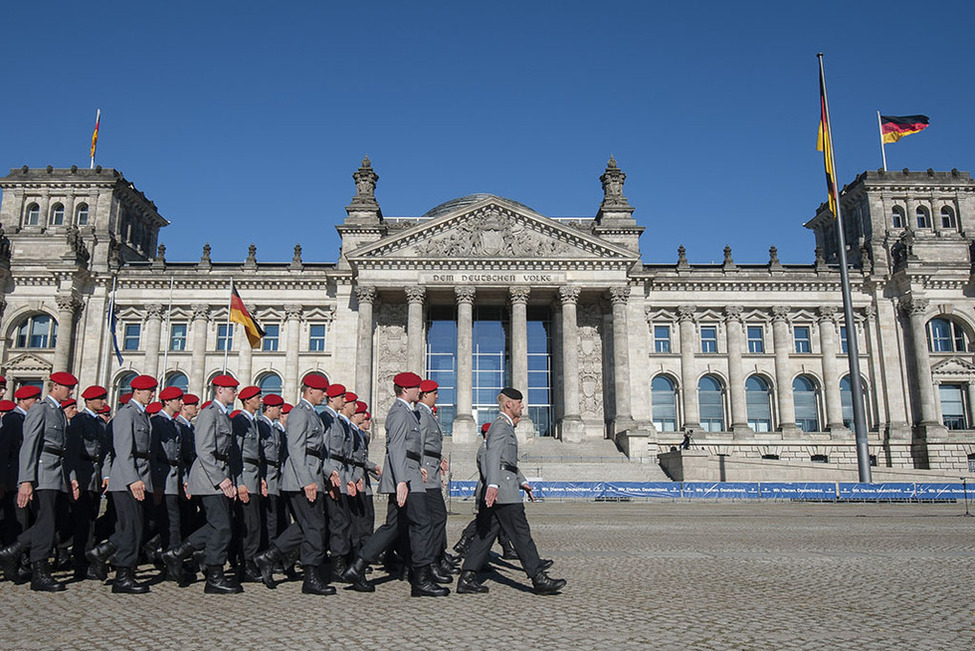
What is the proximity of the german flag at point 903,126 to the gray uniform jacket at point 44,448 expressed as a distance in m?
37.8

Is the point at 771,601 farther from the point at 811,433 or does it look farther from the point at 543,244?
the point at 811,433

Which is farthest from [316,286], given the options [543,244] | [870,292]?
[870,292]

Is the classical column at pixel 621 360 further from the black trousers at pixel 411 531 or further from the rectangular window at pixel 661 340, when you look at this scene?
the black trousers at pixel 411 531

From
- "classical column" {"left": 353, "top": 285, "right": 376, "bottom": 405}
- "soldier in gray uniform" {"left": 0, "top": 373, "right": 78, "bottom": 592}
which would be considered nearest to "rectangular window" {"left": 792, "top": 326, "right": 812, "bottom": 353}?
"classical column" {"left": 353, "top": 285, "right": 376, "bottom": 405}

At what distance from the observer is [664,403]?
51.9 metres

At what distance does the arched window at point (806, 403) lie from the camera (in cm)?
5184

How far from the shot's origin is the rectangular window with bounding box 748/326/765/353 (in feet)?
173

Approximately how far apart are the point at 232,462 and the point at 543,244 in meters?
40.0

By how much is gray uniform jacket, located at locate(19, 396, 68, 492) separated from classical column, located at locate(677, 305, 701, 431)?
44339 mm

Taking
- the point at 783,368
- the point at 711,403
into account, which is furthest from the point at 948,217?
the point at 711,403

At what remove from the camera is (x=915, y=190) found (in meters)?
56.1

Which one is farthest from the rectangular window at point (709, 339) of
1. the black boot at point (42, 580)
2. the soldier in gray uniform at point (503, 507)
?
the black boot at point (42, 580)

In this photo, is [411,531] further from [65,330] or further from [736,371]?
[65,330]

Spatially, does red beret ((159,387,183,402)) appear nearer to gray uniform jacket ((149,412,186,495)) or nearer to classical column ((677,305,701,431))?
gray uniform jacket ((149,412,186,495))
